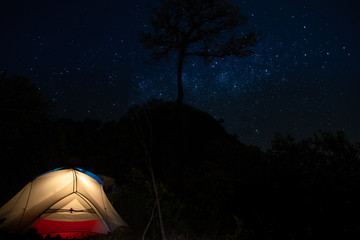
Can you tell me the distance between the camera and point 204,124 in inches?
1159

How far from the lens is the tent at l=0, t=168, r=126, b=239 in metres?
5.46

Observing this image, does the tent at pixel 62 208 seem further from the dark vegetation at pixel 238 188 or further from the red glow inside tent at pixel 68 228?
the dark vegetation at pixel 238 188

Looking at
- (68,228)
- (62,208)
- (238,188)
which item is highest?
(238,188)

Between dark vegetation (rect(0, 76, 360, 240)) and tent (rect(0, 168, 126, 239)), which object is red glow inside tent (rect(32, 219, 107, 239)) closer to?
tent (rect(0, 168, 126, 239))

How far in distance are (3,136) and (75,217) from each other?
245 inches

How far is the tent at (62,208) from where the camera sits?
546 cm

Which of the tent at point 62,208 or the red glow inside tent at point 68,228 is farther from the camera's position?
the red glow inside tent at point 68,228

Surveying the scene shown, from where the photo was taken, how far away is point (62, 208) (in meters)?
6.27

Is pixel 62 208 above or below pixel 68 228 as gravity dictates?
above

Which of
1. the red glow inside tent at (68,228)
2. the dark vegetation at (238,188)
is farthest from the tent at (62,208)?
the dark vegetation at (238,188)

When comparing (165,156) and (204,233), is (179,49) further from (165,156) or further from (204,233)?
(165,156)

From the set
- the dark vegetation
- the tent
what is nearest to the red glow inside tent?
the tent

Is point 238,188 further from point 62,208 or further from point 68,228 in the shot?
point 62,208

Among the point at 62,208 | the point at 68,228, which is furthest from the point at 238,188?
the point at 62,208
